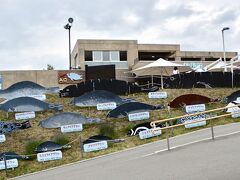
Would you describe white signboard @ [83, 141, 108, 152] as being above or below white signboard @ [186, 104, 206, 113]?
below

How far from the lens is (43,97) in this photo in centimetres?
2494

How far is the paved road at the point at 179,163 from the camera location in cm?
916

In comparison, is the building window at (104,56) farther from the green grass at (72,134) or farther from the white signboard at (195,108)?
the white signboard at (195,108)

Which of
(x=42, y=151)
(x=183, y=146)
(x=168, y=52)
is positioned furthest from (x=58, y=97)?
(x=168, y=52)

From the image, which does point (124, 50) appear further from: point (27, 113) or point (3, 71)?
point (27, 113)

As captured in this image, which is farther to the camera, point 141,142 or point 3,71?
point 3,71

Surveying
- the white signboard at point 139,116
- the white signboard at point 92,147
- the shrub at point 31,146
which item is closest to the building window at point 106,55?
the white signboard at point 139,116

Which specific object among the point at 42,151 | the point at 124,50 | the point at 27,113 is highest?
the point at 124,50

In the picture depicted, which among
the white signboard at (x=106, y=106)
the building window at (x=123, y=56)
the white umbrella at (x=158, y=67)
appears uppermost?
the building window at (x=123, y=56)

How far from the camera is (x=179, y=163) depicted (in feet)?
34.8

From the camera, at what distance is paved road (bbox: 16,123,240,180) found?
916 cm

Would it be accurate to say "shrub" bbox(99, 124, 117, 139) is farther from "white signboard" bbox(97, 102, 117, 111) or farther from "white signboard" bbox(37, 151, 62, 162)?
"white signboard" bbox(37, 151, 62, 162)

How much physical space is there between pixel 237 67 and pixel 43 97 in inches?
652

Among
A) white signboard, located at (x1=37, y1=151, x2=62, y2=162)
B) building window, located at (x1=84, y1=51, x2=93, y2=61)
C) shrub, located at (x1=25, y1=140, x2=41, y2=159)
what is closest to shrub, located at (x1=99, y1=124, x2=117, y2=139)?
shrub, located at (x1=25, y1=140, x2=41, y2=159)
